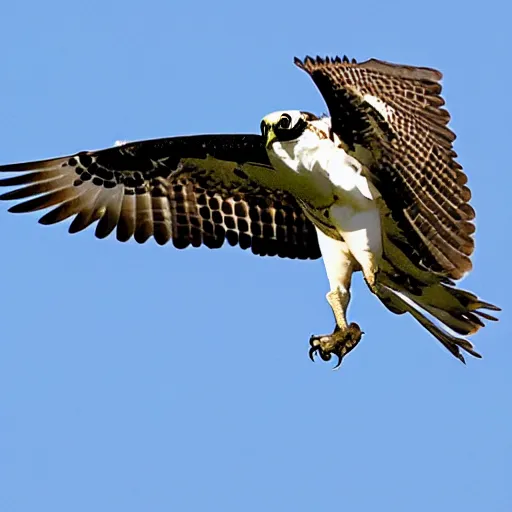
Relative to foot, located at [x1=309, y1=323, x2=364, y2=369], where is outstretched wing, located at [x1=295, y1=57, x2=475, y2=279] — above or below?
above

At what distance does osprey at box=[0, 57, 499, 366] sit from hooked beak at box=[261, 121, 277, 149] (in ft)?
0.06

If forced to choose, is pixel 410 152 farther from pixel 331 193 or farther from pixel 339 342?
pixel 339 342

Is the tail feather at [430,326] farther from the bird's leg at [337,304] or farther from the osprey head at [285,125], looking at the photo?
the osprey head at [285,125]

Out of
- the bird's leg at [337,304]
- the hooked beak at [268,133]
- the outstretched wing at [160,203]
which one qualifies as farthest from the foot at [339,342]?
the hooked beak at [268,133]

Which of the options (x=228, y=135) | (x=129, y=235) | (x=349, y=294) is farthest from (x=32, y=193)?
(x=349, y=294)

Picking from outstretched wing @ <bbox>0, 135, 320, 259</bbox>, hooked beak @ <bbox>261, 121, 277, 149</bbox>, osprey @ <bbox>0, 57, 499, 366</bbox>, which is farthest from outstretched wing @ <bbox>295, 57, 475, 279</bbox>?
outstretched wing @ <bbox>0, 135, 320, 259</bbox>

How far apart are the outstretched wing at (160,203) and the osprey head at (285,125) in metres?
1.46

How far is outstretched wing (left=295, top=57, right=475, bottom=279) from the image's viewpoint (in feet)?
53.2

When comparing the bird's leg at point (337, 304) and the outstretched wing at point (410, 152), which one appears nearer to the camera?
the outstretched wing at point (410, 152)

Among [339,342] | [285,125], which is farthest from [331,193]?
[339,342]

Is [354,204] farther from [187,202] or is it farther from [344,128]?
[187,202]

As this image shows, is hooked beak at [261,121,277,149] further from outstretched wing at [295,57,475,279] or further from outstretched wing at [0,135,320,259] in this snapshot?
outstretched wing at [0,135,320,259]

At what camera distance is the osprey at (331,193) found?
16328 millimetres

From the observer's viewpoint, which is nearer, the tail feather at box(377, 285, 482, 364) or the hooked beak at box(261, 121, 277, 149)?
the hooked beak at box(261, 121, 277, 149)
